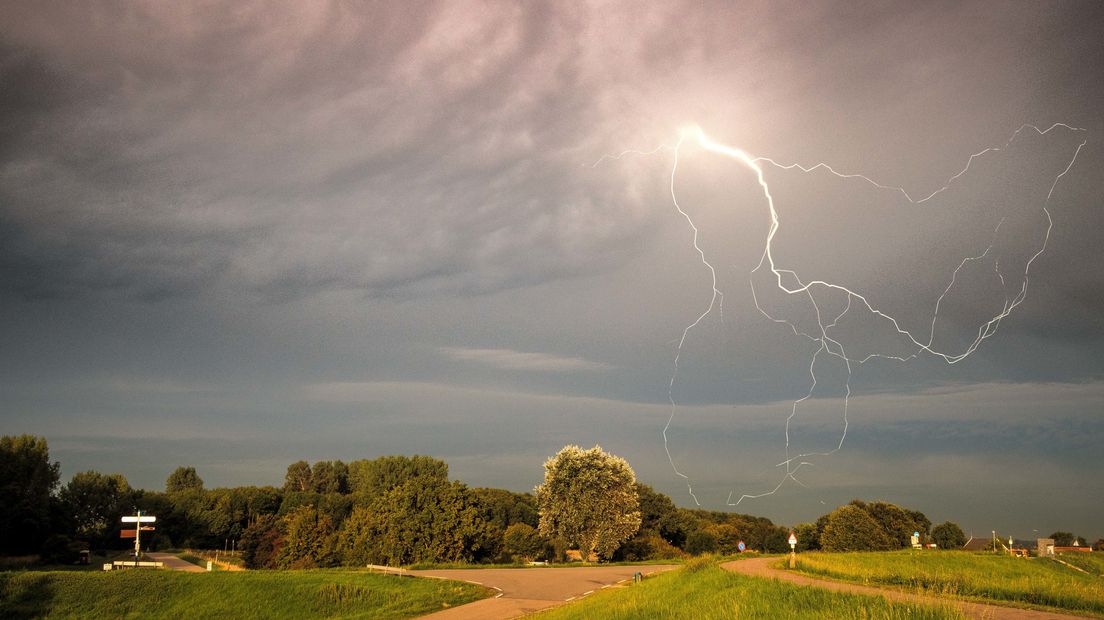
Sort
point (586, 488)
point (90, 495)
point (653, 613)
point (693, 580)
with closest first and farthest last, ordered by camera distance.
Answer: point (653, 613) → point (693, 580) → point (586, 488) → point (90, 495)

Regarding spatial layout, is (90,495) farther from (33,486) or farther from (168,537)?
(33,486)

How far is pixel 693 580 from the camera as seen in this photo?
24.9m

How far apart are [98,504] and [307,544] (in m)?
58.9

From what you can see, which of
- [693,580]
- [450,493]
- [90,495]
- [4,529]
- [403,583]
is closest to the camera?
[693,580]


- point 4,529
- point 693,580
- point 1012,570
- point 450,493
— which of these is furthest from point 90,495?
point 1012,570

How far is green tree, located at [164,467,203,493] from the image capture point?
13812cm

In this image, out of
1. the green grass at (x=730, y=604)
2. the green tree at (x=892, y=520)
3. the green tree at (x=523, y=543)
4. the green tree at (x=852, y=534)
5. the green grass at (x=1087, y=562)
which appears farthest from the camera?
the green tree at (x=892, y=520)

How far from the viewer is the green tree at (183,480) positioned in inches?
5438

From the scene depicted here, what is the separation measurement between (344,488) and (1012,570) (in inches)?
4851

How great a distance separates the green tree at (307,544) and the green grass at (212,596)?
107 feet

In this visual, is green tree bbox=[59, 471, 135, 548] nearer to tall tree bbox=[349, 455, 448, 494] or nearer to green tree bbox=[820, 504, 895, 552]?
tall tree bbox=[349, 455, 448, 494]

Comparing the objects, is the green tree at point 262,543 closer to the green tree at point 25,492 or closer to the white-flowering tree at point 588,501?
the green tree at point 25,492

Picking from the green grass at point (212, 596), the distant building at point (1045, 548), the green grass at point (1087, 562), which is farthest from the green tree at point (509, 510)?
the green grass at point (212, 596)

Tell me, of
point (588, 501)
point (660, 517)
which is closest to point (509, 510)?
point (660, 517)
